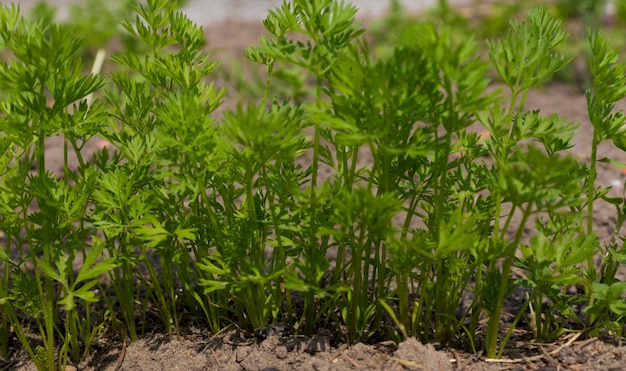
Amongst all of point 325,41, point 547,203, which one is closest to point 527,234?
point 547,203

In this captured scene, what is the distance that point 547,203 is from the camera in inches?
60.0

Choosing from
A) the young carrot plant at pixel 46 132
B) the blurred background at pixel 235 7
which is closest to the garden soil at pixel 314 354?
the young carrot plant at pixel 46 132

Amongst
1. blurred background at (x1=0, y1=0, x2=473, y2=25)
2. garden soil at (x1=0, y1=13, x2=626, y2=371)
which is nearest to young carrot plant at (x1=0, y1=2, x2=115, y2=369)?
garden soil at (x1=0, y1=13, x2=626, y2=371)

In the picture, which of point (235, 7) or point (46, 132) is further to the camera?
point (235, 7)


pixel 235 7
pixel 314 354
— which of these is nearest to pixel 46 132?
pixel 314 354

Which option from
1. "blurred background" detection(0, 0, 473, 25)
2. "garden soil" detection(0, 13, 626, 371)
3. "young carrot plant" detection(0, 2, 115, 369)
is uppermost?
"blurred background" detection(0, 0, 473, 25)

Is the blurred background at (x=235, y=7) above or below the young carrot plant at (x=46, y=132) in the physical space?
above

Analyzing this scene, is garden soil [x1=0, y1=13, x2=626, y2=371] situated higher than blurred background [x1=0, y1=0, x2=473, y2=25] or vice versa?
blurred background [x1=0, y1=0, x2=473, y2=25]

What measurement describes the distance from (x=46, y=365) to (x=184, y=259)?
478 mm

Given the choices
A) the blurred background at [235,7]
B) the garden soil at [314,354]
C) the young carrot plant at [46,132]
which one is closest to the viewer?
the young carrot plant at [46,132]

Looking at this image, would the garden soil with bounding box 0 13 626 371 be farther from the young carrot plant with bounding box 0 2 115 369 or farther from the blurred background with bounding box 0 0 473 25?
the blurred background with bounding box 0 0 473 25

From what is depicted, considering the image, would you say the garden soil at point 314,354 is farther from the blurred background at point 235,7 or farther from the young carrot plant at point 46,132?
the blurred background at point 235,7

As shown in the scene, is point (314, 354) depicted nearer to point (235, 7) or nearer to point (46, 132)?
point (46, 132)

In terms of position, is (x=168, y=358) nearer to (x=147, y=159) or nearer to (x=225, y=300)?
(x=225, y=300)
